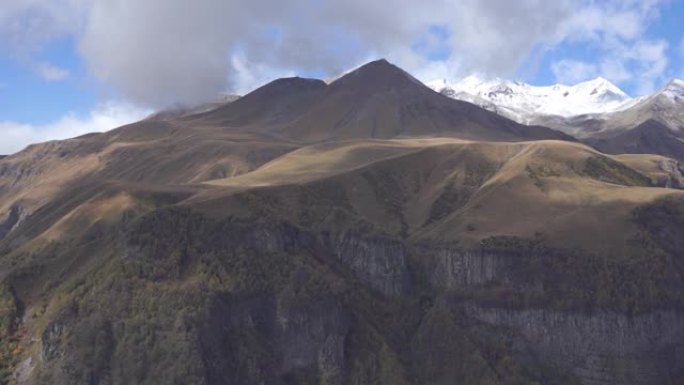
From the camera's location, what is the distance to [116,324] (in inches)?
7830

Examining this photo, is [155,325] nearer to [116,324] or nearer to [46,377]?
[116,324]

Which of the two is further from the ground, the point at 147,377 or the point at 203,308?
the point at 203,308

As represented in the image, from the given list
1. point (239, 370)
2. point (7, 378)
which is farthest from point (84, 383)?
point (239, 370)

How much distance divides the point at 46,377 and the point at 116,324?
18548 millimetres

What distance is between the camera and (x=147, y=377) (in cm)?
19050

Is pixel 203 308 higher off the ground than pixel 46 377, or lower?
higher

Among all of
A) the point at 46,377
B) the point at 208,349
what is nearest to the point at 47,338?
the point at 46,377

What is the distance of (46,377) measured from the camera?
193 meters

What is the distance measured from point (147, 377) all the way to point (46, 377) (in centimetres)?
2284

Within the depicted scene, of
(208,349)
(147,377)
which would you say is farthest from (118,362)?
(208,349)

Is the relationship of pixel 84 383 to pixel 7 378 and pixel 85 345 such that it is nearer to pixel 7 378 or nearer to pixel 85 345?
pixel 85 345

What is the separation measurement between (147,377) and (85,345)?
54.1 feet

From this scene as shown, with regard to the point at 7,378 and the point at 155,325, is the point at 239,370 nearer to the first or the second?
the point at 155,325

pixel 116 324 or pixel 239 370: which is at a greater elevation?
pixel 116 324
